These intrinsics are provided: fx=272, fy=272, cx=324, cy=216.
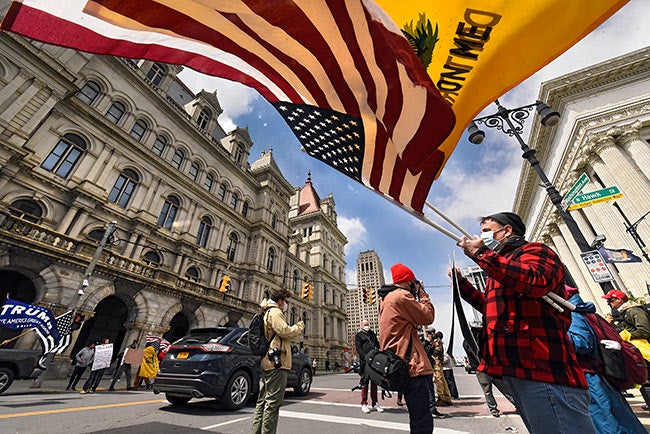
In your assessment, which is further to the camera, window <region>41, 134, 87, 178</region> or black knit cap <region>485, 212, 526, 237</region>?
window <region>41, 134, 87, 178</region>

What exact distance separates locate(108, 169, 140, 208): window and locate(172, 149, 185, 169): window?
11.5 ft

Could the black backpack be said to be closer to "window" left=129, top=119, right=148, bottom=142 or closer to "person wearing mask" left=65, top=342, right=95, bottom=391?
"person wearing mask" left=65, top=342, right=95, bottom=391

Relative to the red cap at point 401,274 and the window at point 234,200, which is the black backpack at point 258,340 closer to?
the red cap at point 401,274

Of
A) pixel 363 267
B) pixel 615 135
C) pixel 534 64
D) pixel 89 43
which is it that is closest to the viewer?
pixel 89 43

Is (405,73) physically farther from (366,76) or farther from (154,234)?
(154,234)

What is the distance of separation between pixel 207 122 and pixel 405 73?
28.2 metres

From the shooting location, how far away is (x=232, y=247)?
26.3 m

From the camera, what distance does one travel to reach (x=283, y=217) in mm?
33875

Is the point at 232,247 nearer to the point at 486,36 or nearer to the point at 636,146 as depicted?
the point at 486,36

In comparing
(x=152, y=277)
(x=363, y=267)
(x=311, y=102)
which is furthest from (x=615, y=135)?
(x=363, y=267)

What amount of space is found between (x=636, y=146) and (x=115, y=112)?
35.1 m

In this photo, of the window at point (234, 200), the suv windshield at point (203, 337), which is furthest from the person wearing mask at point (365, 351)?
the window at point (234, 200)

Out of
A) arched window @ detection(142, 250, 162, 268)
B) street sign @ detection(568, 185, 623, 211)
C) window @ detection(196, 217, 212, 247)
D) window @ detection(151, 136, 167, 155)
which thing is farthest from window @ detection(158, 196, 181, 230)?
street sign @ detection(568, 185, 623, 211)

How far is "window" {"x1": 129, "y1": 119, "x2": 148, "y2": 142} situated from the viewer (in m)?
19.6
